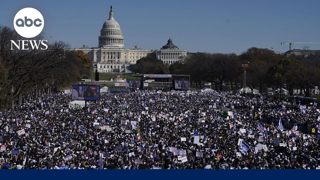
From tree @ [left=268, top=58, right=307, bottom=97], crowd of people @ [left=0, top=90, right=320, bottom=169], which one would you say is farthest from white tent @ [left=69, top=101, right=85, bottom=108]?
tree @ [left=268, top=58, right=307, bottom=97]

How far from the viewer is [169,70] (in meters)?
142

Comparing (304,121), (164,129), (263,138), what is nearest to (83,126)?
(164,129)

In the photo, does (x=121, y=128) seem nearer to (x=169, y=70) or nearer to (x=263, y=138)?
(x=263, y=138)

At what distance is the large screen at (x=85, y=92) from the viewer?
38.0m

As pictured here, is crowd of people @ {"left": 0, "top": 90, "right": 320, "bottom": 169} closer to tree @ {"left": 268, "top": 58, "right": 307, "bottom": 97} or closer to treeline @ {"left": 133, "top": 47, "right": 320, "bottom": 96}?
tree @ {"left": 268, "top": 58, "right": 307, "bottom": 97}

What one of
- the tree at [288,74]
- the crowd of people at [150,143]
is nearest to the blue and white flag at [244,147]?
the crowd of people at [150,143]

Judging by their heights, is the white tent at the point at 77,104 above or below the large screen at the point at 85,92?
below

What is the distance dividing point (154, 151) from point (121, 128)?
6.54m

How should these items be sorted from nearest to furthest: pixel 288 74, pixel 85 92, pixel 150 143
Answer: pixel 150 143, pixel 85 92, pixel 288 74

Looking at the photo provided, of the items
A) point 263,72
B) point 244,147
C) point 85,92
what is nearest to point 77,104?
point 85,92

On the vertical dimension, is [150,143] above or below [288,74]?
below

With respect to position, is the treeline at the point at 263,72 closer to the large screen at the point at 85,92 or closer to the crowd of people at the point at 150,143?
the crowd of people at the point at 150,143

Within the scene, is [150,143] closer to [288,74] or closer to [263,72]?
[288,74]

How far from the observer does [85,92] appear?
38.1 metres
